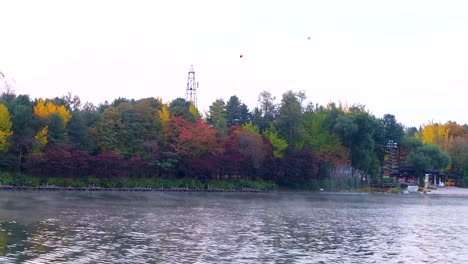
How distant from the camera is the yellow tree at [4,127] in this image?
62.2 meters

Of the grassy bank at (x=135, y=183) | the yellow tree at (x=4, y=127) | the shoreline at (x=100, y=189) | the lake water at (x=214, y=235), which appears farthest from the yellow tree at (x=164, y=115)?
the lake water at (x=214, y=235)

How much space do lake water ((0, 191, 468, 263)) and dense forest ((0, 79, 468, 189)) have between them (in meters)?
19.7

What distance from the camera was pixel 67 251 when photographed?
72.2 ft

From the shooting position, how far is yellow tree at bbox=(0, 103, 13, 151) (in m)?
62.2

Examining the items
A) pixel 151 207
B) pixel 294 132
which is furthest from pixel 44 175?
pixel 294 132

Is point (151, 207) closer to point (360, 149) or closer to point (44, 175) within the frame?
point (44, 175)

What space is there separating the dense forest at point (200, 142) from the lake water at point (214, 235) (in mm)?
19679

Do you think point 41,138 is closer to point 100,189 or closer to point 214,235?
point 100,189

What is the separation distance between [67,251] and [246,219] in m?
15.8

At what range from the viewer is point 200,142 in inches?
2820

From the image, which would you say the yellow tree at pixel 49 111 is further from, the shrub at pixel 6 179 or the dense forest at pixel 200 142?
the shrub at pixel 6 179

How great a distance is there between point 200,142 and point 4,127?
20.9 metres

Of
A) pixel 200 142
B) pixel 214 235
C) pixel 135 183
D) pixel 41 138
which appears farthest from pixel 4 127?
pixel 214 235

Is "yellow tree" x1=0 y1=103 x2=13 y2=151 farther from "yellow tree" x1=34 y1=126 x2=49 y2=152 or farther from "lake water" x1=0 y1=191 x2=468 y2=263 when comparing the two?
"lake water" x1=0 y1=191 x2=468 y2=263
